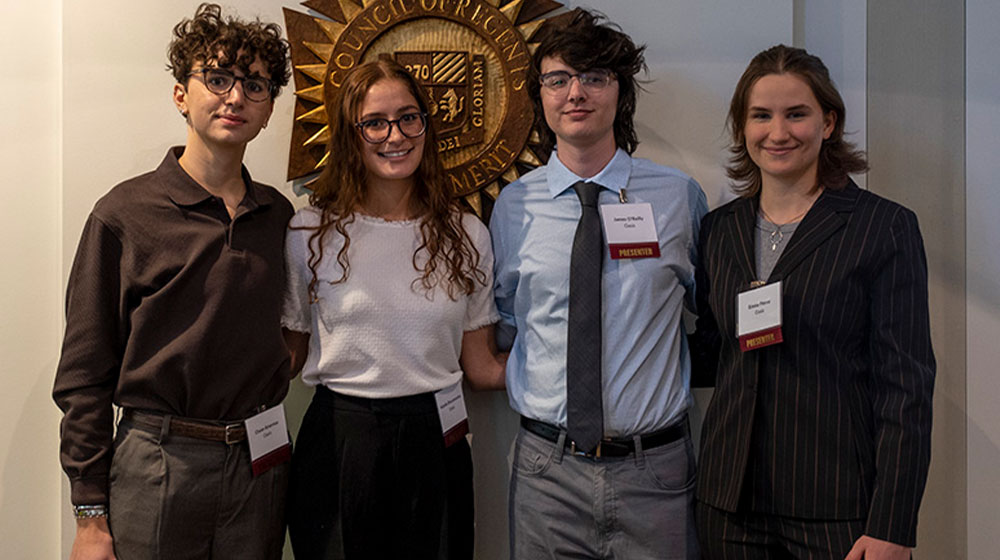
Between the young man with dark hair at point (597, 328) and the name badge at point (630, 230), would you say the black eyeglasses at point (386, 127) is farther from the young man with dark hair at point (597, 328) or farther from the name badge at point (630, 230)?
the name badge at point (630, 230)

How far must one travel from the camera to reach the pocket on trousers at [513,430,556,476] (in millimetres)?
1951

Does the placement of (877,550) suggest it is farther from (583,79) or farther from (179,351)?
(179,351)

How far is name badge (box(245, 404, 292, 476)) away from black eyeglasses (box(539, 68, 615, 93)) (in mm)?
1122

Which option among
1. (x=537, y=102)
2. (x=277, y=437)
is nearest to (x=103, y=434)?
(x=277, y=437)

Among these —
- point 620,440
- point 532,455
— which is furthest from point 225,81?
point 620,440

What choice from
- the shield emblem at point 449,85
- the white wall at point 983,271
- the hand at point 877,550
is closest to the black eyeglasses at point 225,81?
the shield emblem at point 449,85

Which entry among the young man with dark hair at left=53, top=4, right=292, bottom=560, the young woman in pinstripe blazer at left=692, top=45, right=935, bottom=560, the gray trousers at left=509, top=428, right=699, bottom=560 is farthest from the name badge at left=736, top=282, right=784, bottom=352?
the young man with dark hair at left=53, top=4, right=292, bottom=560

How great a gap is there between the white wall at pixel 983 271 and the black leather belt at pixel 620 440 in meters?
1.05

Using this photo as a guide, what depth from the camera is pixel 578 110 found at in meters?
1.97

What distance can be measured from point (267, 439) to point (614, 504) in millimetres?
890

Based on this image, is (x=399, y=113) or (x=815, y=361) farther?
(x=399, y=113)

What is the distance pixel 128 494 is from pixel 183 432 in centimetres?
19

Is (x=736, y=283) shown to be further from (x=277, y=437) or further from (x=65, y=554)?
(x=65, y=554)

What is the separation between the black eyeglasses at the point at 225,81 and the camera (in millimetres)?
1823
